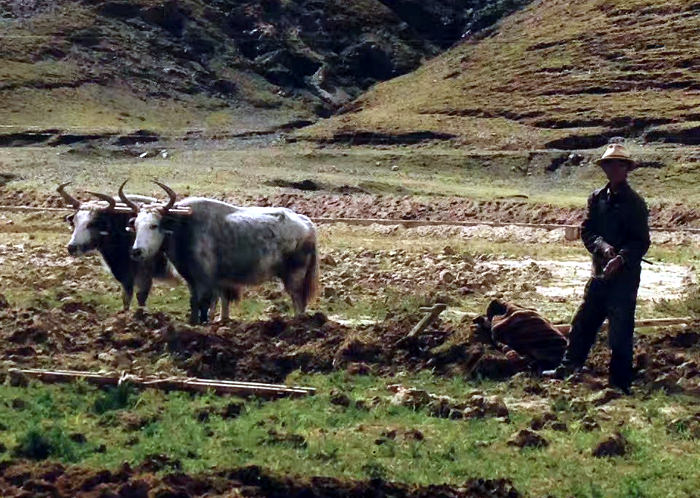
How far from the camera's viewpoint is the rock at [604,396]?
10.9 metres

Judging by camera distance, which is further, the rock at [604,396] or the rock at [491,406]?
the rock at [604,396]

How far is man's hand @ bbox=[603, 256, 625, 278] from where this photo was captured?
1104 centimetres

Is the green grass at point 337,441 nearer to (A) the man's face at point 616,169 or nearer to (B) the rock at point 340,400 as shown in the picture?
(B) the rock at point 340,400

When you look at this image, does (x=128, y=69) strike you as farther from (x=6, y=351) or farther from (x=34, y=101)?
(x=6, y=351)

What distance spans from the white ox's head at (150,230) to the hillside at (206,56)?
184ft

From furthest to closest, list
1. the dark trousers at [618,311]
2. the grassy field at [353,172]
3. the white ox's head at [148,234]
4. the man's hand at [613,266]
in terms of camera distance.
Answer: the grassy field at [353,172] → the white ox's head at [148,234] → the dark trousers at [618,311] → the man's hand at [613,266]

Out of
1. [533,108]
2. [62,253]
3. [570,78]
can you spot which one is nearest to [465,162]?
[533,108]

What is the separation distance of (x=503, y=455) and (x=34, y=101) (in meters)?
70.7

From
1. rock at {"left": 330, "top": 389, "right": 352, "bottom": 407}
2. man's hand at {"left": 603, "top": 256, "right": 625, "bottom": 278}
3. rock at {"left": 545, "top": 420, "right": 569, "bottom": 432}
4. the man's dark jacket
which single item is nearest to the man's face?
the man's dark jacket

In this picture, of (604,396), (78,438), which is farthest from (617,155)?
(78,438)

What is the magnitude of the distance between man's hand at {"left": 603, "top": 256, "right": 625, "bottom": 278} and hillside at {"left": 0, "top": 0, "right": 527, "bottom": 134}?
198 feet

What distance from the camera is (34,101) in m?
76.2

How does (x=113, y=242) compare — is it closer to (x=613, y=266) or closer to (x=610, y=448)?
(x=613, y=266)

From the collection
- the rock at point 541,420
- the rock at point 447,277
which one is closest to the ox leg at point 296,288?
the rock at point 447,277
